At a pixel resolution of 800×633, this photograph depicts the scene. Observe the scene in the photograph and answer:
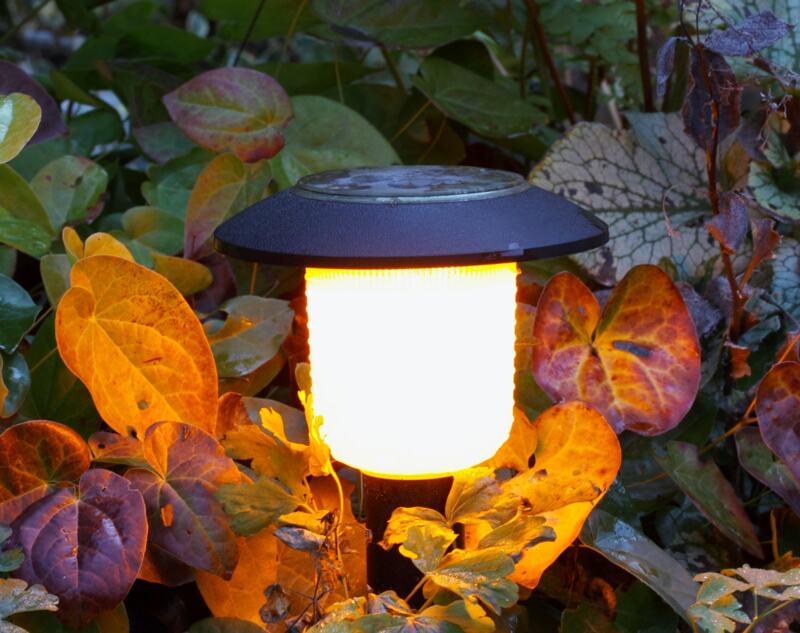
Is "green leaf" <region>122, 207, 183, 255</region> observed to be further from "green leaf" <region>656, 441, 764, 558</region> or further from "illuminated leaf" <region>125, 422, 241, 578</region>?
"green leaf" <region>656, 441, 764, 558</region>

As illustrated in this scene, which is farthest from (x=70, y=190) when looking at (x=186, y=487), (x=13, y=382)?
(x=186, y=487)

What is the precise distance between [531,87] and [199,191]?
87 centimetres

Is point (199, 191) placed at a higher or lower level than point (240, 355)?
higher

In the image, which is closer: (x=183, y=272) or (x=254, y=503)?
(x=254, y=503)

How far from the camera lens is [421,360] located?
2.11 ft

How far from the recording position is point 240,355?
0.82m

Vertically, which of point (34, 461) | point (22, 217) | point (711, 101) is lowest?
point (34, 461)

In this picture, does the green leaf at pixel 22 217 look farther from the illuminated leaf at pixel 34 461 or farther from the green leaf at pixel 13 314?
the illuminated leaf at pixel 34 461

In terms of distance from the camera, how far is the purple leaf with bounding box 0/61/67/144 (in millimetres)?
996

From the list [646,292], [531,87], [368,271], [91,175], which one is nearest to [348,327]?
[368,271]

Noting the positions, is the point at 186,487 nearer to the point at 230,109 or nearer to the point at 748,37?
the point at 230,109

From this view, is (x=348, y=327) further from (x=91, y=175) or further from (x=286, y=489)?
(x=91, y=175)

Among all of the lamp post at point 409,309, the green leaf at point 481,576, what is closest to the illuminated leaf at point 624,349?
the lamp post at point 409,309

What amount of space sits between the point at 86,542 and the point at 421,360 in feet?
0.89
